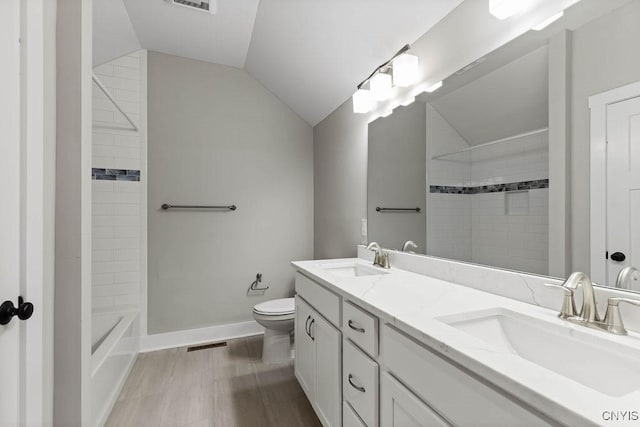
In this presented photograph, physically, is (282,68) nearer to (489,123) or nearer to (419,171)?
(419,171)

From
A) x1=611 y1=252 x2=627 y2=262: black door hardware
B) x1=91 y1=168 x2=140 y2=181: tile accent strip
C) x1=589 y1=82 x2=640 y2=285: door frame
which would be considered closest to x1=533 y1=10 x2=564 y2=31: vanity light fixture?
x1=589 y1=82 x2=640 y2=285: door frame

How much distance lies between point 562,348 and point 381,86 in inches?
61.2

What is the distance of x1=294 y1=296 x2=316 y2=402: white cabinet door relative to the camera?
159cm

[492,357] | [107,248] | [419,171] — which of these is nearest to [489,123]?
[419,171]

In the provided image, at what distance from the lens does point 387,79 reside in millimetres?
1796

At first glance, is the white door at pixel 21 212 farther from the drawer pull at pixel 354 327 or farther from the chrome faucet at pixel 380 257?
the chrome faucet at pixel 380 257

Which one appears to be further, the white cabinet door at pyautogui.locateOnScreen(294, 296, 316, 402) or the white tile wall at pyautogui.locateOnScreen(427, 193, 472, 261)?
the white cabinet door at pyautogui.locateOnScreen(294, 296, 316, 402)

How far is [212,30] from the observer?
2.28m

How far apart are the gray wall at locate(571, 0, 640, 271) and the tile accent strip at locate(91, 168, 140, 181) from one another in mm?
2767

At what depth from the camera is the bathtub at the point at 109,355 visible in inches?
60.4

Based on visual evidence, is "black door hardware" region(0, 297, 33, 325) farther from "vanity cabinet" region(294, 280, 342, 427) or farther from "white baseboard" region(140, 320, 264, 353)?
"white baseboard" region(140, 320, 264, 353)

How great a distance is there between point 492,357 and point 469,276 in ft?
2.42

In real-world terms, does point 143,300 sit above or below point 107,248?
below

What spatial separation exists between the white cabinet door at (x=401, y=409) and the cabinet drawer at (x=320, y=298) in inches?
15.4
